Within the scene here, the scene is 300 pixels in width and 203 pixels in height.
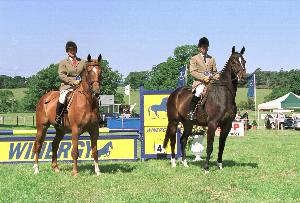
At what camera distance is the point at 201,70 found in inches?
481

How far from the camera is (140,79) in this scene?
156 metres

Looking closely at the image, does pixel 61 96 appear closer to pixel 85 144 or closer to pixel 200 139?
pixel 85 144

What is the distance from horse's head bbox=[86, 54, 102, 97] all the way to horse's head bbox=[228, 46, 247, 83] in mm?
3555

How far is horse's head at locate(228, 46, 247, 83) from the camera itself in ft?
37.8

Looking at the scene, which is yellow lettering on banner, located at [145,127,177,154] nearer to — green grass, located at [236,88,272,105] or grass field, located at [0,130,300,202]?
grass field, located at [0,130,300,202]

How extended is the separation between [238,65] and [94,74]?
3780mm

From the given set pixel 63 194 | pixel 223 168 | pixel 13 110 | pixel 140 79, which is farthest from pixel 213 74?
pixel 140 79

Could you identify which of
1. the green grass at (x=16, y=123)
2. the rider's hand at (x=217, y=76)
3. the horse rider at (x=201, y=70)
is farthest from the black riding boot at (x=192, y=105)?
the green grass at (x=16, y=123)

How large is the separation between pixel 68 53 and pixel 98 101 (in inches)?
64.8

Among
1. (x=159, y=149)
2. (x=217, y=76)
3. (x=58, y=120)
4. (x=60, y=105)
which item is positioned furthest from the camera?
(x=159, y=149)

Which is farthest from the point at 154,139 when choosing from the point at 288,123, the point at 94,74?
the point at 288,123

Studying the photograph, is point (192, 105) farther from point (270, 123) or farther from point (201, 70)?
point (270, 123)

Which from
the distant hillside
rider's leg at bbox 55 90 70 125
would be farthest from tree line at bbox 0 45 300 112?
rider's leg at bbox 55 90 70 125

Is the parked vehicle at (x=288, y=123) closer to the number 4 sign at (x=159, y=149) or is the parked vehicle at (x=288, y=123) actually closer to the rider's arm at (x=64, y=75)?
the number 4 sign at (x=159, y=149)
